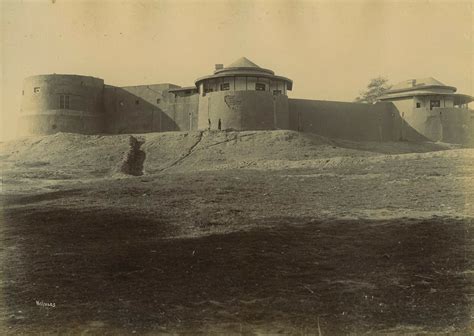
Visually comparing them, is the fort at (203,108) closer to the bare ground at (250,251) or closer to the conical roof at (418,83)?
the conical roof at (418,83)

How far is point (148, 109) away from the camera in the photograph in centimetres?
3322

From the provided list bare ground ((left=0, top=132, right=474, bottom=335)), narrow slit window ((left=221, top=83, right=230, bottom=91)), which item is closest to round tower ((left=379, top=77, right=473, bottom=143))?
narrow slit window ((left=221, top=83, right=230, bottom=91))

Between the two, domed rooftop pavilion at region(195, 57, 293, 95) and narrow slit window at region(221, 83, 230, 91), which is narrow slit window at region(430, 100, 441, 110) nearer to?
domed rooftop pavilion at region(195, 57, 293, 95)

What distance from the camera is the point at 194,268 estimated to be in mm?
8242

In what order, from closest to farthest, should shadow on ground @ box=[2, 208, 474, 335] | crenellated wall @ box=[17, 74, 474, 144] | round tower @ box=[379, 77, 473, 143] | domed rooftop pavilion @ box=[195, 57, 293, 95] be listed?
shadow on ground @ box=[2, 208, 474, 335]
domed rooftop pavilion @ box=[195, 57, 293, 95]
crenellated wall @ box=[17, 74, 474, 144]
round tower @ box=[379, 77, 473, 143]

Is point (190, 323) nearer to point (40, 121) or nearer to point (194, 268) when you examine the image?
point (194, 268)

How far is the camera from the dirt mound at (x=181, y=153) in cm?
2086

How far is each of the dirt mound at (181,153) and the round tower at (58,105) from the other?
5023mm

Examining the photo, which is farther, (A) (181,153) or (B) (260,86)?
(B) (260,86)

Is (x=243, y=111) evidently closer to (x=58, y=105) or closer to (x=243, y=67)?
(x=243, y=67)

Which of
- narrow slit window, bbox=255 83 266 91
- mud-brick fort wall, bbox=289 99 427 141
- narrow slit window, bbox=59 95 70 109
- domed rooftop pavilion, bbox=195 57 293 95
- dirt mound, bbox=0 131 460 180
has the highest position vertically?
domed rooftop pavilion, bbox=195 57 293 95

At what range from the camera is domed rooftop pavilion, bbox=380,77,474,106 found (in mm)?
33406

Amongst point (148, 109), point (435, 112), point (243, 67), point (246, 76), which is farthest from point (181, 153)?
point (435, 112)

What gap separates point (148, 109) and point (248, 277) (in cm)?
2651
